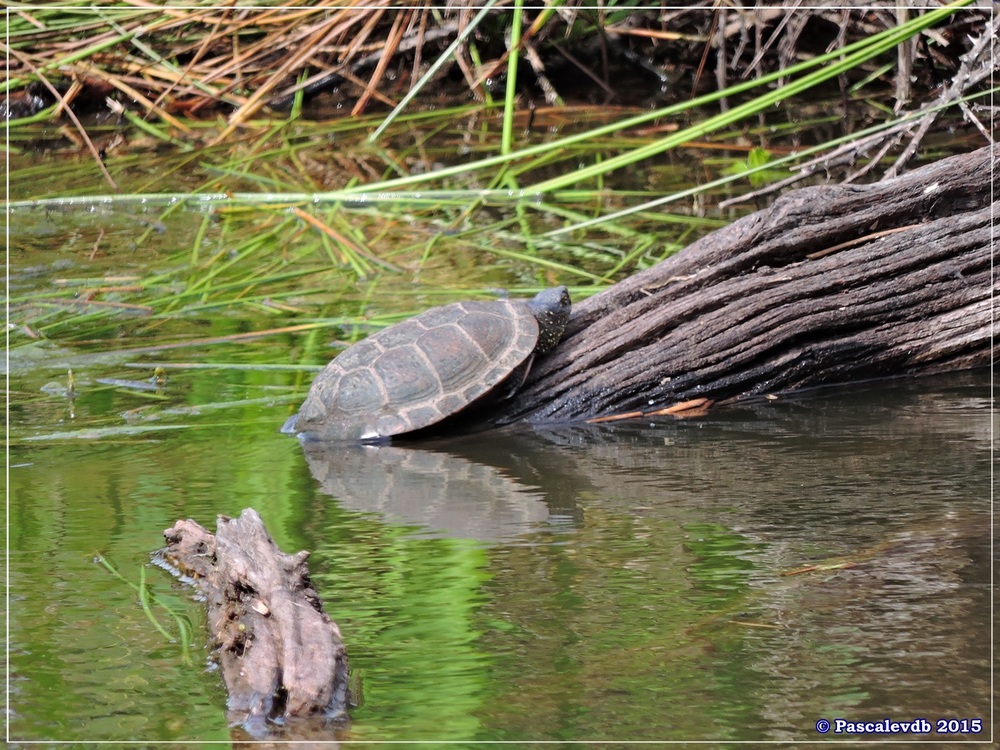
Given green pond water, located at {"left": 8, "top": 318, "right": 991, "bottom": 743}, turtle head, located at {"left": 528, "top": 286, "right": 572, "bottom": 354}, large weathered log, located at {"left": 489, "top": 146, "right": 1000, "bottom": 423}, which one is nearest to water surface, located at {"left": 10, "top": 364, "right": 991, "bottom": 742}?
green pond water, located at {"left": 8, "top": 318, "right": 991, "bottom": 743}

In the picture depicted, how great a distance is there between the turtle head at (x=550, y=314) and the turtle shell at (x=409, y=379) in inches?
1.9

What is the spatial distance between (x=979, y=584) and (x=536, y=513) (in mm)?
1081

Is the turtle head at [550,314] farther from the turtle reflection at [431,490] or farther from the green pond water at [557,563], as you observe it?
the turtle reflection at [431,490]

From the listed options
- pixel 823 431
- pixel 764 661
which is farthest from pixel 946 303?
pixel 764 661

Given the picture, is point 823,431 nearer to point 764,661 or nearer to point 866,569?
point 866,569

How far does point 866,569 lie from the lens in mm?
2572

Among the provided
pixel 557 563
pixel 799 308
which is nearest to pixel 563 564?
pixel 557 563

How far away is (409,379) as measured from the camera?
3.85 meters

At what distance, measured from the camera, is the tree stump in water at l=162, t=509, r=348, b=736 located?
202cm

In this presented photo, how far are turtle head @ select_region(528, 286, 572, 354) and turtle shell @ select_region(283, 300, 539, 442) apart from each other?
47 millimetres

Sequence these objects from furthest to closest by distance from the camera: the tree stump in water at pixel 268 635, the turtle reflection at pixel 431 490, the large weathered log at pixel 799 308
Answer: the large weathered log at pixel 799 308
the turtle reflection at pixel 431 490
the tree stump in water at pixel 268 635

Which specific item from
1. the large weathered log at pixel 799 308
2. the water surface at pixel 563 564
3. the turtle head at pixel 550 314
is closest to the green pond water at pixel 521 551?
the water surface at pixel 563 564

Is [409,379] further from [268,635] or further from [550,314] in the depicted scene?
[268,635]

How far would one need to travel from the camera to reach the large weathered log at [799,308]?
3936 mm
